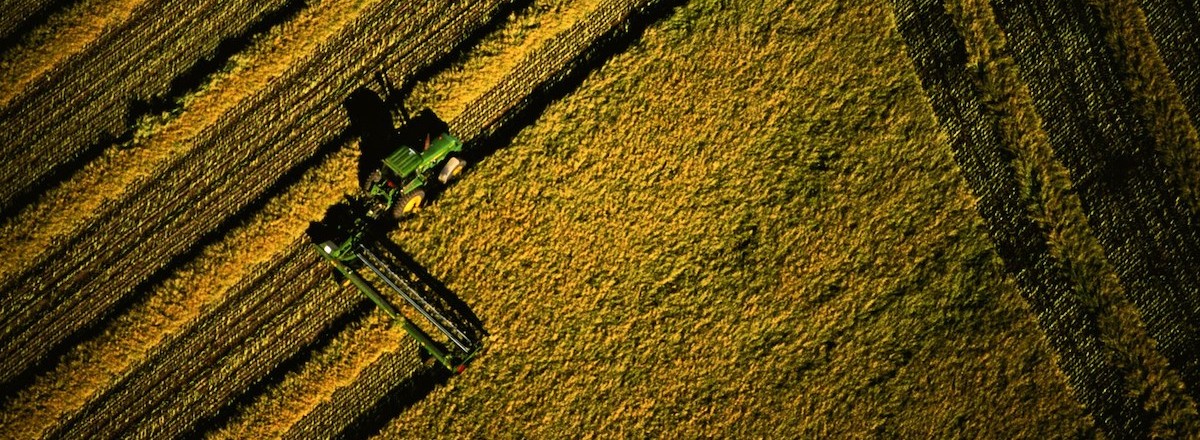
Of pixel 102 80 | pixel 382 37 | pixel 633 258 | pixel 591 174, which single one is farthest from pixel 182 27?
pixel 633 258

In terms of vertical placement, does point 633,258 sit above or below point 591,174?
below

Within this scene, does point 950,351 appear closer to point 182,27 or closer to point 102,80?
point 182,27

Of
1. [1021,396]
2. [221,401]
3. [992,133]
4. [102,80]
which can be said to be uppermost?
[102,80]

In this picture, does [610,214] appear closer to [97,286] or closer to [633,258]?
[633,258]

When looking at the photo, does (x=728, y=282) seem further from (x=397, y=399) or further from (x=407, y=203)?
(x=397, y=399)

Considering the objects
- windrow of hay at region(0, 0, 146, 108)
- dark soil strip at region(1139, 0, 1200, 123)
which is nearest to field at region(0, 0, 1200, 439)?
windrow of hay at region(0, 0, 146, 108)

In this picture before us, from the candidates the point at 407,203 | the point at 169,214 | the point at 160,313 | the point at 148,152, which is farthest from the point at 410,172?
the point at 160,313
